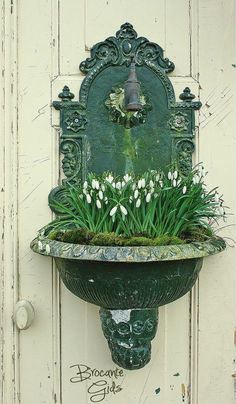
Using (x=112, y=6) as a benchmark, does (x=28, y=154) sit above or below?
below

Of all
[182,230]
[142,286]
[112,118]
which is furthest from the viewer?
[112,118]

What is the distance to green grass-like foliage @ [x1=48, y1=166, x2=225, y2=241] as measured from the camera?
4.60ft

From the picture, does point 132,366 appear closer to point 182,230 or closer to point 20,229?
point 182,230

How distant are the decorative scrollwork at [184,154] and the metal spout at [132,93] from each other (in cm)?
25

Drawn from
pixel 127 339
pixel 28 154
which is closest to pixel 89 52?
pixel 28 154

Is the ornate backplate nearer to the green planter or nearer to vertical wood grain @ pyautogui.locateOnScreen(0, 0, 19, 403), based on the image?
vertical wood grain @ pyautogui.locateOnScreen(0, 0, 19, 403)

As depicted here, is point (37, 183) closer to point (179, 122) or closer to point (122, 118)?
point (122, 118)

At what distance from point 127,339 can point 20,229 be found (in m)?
0.52

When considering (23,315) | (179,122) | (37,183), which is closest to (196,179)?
(179,122)

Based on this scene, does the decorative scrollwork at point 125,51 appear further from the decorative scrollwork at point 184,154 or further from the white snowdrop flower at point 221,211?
the white snowdrop flower at point 221,211

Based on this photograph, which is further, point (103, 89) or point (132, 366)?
point (103, 89)

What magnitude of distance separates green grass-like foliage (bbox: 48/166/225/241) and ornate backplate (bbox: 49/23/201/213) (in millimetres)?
181

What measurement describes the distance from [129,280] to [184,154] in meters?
0.53

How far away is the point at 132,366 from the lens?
1.45 metres
